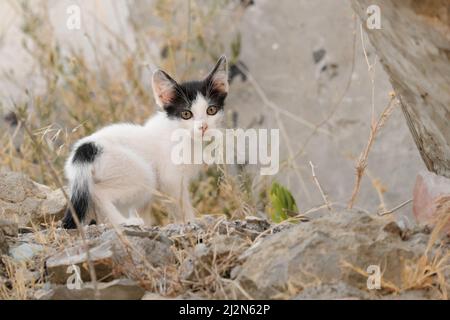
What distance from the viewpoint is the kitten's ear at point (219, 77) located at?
3.75 meters

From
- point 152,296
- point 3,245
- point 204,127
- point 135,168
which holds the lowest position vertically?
point 152,296

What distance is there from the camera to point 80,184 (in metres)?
3.42

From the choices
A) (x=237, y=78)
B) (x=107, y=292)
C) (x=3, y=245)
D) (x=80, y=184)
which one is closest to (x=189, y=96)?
(x=80, y=184)

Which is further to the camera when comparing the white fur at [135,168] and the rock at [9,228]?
the white fur at [135,168]

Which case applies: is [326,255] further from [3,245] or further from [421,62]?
[3,245]

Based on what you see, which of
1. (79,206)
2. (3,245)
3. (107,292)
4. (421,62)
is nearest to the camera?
(107,292)

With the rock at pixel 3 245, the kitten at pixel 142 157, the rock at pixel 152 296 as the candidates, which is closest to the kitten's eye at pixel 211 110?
the kitten at pixel 142 157

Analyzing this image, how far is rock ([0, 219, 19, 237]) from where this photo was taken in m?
3.15

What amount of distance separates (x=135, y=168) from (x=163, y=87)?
397 millimetres

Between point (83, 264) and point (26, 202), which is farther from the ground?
point (26, 202)

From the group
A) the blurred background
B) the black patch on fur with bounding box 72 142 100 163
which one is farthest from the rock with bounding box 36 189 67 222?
the blurred background

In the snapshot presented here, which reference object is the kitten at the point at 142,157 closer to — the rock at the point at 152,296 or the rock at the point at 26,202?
the rock at the point at 26,202

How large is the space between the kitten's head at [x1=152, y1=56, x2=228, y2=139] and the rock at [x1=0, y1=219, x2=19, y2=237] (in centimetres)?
86
